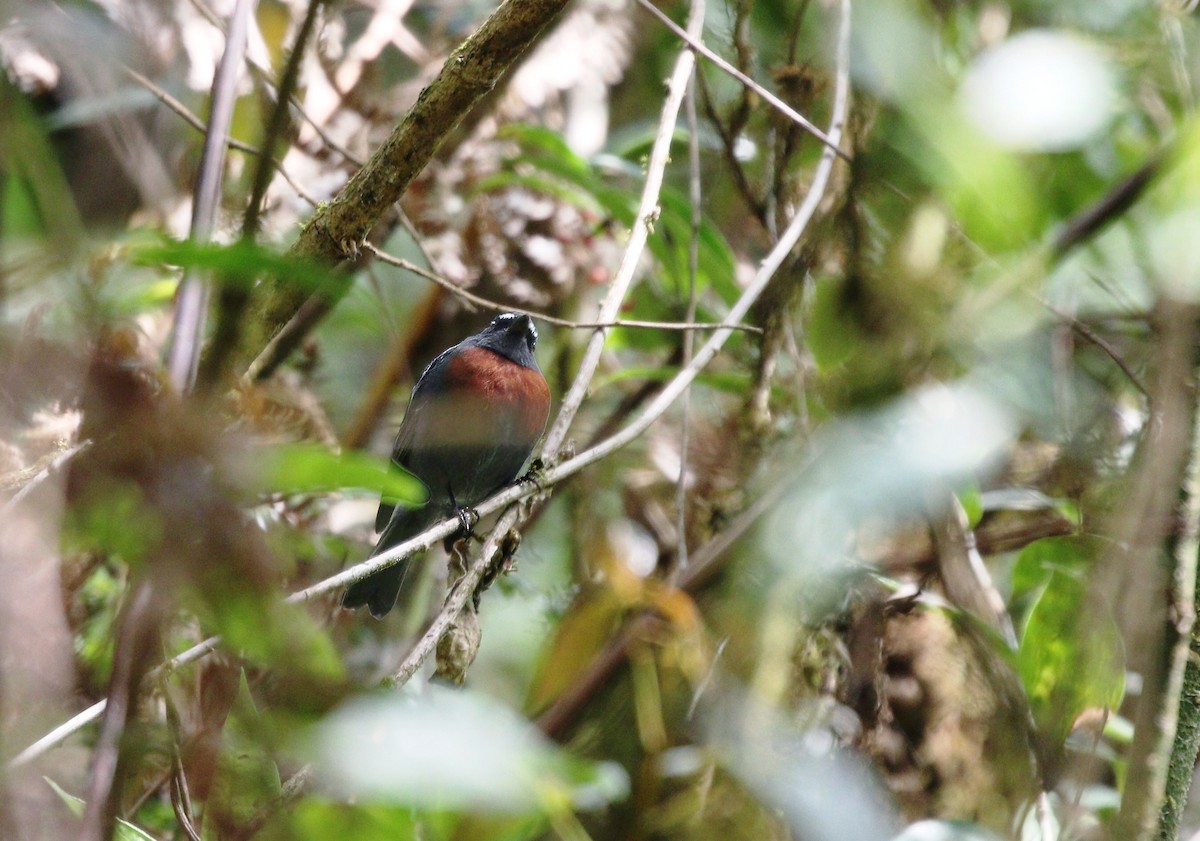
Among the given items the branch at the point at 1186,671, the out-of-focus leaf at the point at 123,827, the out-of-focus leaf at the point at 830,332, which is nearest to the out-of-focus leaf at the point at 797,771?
the branch at the point at 1186,671

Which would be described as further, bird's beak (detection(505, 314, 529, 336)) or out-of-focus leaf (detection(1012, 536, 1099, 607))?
bird's beak (detection(505, 314, 529, 336))

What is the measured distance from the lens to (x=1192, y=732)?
72.1 inches

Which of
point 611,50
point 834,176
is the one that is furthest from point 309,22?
point 611,50

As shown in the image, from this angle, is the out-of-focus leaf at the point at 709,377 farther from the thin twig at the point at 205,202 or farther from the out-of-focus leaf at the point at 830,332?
the thin twig at the point at 205,202

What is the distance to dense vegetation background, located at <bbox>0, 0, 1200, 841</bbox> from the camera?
0.71 metres

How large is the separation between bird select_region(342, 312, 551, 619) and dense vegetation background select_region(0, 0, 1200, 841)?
20 cm

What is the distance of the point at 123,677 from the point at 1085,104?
2556mm

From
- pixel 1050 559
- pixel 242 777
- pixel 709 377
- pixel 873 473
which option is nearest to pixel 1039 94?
pixel 873 473

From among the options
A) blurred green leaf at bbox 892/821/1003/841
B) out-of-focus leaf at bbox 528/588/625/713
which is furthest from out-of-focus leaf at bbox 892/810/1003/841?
out-of-focus leaf at bbox 528/588/625/713

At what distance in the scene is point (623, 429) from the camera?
9.98ft

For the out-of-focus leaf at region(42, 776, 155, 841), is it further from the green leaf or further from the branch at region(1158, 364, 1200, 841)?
the green leaf

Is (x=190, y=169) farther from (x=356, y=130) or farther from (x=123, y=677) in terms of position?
(x=123, y=677)

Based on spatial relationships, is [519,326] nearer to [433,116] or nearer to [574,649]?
[574,649]

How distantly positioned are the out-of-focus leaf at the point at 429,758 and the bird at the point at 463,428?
2.42 meters
